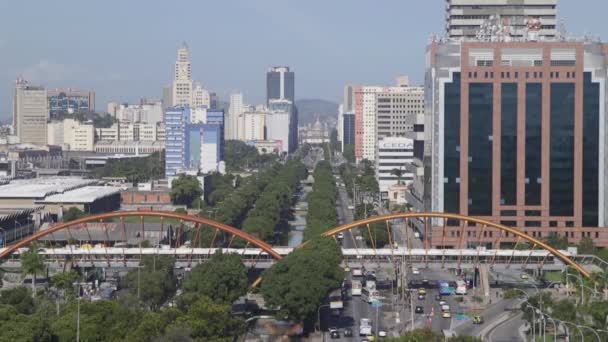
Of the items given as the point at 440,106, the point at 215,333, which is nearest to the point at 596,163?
the point at 440,106

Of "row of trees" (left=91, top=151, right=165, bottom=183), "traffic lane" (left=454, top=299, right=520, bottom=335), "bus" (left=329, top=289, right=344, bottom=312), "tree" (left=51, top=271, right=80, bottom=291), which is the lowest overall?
"traffic lane" (left=454, top=299, right=520, bottom=335)

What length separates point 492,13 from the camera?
9600 centimetres

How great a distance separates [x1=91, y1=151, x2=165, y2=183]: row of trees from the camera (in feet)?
481

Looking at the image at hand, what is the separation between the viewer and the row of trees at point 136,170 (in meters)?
147

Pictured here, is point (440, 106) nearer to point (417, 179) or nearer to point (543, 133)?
point (543, 133)

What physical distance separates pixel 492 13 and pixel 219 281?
51883mm

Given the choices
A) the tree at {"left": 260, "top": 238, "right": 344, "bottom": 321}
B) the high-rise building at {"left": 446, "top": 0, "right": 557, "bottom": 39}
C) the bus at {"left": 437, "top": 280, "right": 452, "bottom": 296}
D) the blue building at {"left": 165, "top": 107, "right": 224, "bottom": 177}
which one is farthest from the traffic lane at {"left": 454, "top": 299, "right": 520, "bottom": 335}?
the blue building at {"left": 165, "top": 107, "right": 224, "bottom": 177}

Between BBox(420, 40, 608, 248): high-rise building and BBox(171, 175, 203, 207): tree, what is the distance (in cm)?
4578

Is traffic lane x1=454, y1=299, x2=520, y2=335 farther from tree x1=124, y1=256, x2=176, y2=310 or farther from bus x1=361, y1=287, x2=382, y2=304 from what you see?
tree x1=124, y1=256, x2=176, y2=310

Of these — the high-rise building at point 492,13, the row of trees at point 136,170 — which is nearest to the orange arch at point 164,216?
the high-rise building at point 492,13

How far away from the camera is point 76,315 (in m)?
41.2

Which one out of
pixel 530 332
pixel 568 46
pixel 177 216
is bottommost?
pixel 530 332

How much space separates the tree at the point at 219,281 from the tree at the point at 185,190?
62189 millimetres

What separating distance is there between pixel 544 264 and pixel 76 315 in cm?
2854
